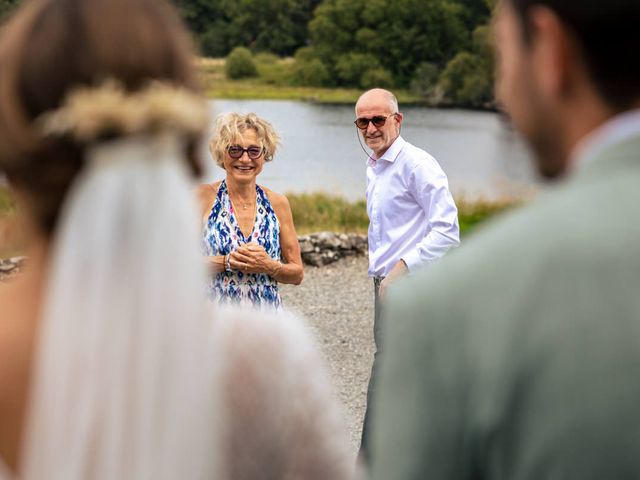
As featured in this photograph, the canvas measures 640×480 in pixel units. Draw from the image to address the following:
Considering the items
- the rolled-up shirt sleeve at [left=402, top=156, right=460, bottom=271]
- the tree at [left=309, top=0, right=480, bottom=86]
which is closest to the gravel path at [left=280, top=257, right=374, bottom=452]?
the rolled-up shirt sleeve at [left=402, top=156, right=460, bottom=271]

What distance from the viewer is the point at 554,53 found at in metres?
1.35

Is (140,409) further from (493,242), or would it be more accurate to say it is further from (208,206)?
(208,206)

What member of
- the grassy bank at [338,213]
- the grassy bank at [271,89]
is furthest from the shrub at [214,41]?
the grassy bank at [338,213]

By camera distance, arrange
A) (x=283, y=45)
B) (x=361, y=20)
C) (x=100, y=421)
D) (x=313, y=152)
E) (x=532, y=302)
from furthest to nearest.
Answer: (x=361, y=20)
(x=283, y=45)
(x=313, y=152)
(x=100, y=421)
(x=532, y=302)

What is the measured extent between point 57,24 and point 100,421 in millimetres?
521

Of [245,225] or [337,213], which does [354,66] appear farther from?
[245,225]

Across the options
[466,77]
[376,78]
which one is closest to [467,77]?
[466,77]

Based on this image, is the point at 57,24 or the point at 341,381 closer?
the point at 57,24

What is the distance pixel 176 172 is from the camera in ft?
4.77

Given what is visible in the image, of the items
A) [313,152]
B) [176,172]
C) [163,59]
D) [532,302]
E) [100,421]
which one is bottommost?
[100,421]

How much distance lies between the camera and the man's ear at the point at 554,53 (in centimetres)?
134

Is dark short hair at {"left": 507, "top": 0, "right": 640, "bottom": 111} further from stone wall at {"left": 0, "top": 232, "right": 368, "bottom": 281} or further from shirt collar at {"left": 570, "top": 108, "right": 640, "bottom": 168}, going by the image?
stone wall at {"left": 0, "top": 232, "right": 368, "bottom": 281}

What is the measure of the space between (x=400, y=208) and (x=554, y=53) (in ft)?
14.9

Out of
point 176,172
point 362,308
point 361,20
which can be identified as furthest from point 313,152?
point 176,172
